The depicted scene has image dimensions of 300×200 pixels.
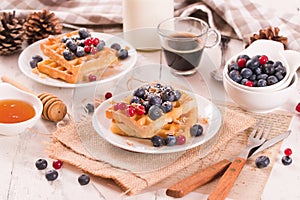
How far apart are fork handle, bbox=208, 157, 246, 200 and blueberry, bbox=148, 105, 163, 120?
0.25 m

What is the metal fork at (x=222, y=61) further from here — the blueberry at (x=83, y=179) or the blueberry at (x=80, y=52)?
the blueberry at (x=83, y=179)

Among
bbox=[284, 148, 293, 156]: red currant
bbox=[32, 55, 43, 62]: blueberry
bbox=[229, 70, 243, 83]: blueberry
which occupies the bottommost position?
bbox=[32, 55, 43, 62]: blueberry

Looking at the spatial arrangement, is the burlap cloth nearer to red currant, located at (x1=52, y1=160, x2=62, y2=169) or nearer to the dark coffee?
red currant, located at (x1=52, y1=160, x2=62, y2=169)

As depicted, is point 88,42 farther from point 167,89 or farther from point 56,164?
point 56,164

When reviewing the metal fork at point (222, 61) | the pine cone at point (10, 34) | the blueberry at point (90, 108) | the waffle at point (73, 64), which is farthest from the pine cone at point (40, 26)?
the metal fork at point (222, 61)

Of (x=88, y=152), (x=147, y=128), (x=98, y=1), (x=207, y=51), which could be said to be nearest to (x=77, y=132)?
(x=88, y=152)

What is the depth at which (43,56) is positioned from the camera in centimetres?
227

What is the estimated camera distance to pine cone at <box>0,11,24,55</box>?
2.31 meters

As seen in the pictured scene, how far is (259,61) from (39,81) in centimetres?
75

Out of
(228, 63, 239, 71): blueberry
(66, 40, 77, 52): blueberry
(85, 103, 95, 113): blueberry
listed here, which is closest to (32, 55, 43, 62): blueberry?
(66, 40, 77, 52): blueberry

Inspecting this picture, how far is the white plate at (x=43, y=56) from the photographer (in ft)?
6.75

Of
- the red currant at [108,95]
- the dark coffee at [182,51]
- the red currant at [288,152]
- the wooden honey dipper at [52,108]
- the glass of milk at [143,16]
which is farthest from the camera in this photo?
the glass of milk at [143,16]

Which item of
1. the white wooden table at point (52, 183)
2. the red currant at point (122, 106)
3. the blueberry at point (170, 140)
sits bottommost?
the white wooden table at point (52, 183)

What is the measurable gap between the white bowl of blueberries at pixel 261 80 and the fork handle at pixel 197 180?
31cm
